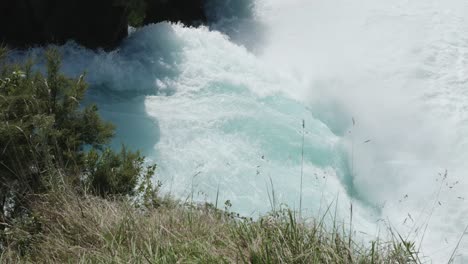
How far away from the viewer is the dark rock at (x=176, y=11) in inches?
623

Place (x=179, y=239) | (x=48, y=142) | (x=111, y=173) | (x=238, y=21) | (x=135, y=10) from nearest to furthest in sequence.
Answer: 1. (x=179, y=239)
2. (x=48, y=142)
3. (x=111, y=173)
4. (x=135, y=10)
5. (x=238, y=21)

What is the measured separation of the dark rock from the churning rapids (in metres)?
1.13

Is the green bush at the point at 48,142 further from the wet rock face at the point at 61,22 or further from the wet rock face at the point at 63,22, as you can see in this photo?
the wet rock face at the point at 61,22

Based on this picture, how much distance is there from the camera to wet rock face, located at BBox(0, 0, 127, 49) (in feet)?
41.2

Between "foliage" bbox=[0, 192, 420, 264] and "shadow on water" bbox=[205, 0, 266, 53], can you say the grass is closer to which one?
"foliage" bbox=[0, 192, 420, 264]

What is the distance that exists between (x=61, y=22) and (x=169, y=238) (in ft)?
35.8

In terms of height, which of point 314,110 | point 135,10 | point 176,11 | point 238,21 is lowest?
point 314,110

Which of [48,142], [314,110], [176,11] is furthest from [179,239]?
[176,11]

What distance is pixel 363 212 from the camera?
8.94m

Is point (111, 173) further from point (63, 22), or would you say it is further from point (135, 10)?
point (135, 10)

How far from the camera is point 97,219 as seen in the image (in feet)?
11.8

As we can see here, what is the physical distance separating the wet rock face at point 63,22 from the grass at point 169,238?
895 centimetres

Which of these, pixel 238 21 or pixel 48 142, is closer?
pixel 48 142

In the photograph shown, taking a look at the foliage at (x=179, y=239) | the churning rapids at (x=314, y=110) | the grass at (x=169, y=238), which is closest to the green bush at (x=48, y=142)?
the grass at (x=169, y=238)
